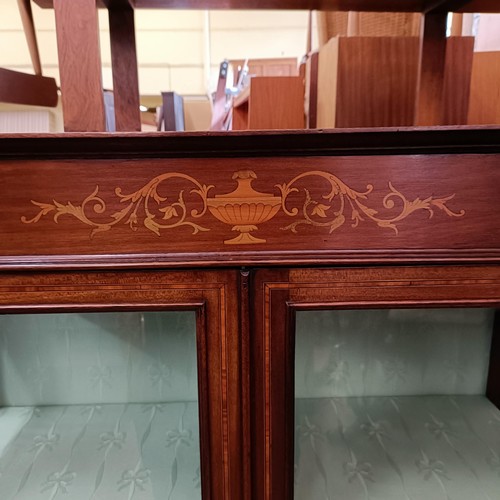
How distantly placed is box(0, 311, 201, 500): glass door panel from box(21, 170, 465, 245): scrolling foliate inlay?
0.11 meters

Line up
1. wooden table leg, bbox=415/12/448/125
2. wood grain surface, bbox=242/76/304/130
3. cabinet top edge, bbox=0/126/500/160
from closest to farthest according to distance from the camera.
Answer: cabinet top edge, bbox=0/126/500/160 < wooden table leg, bbox=415/12/448/125 < wood grain surface, bbox=242/76/304/130

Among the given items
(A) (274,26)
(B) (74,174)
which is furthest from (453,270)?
(A) (274,26)

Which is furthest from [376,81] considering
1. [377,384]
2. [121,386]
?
[121,386]

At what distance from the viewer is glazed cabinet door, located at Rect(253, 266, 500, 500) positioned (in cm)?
42

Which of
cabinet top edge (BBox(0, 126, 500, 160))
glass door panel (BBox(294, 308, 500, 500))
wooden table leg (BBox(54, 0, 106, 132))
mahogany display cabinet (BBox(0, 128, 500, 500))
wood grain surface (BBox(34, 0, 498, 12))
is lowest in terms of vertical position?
glass door panel (BBox(294, 308, 500, 500))

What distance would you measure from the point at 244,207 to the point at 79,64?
200 millimetres

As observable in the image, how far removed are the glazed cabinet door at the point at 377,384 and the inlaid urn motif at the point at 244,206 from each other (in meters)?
0.05

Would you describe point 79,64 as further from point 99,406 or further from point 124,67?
point 99,406

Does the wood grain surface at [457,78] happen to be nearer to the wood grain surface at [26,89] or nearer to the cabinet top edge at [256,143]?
the cabinet top edge at [256,143]

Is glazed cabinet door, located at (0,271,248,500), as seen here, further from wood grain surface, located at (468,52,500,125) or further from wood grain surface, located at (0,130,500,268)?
wood grain surface, located at (468,52,500,125)

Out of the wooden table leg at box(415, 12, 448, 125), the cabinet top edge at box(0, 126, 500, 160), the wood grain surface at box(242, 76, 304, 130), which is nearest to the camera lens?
the cabinet top edge at box(0, 126, 500, 160)

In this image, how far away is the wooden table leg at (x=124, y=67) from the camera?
54cm

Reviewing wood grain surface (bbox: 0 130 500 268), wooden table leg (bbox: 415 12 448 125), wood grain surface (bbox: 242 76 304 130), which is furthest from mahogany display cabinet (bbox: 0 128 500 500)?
wood grain surface (bbox: 242 76 304 130)

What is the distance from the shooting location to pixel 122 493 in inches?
20.6
